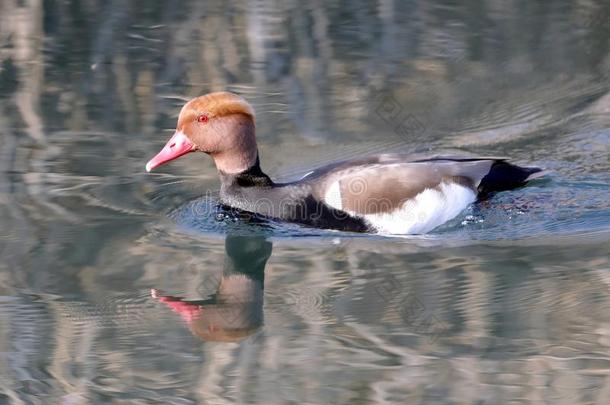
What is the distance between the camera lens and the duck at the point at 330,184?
7.69 metres

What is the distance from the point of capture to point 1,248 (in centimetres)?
739

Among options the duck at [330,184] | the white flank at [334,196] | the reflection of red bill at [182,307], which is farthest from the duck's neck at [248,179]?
the reflection of red bill at [182,307]

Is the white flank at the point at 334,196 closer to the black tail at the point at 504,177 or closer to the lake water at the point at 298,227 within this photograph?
the lake water at the point at 298,227

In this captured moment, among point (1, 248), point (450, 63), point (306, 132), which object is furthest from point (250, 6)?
point (1, 248)

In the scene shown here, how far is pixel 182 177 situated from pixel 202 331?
281 cm

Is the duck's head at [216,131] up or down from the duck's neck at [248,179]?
up

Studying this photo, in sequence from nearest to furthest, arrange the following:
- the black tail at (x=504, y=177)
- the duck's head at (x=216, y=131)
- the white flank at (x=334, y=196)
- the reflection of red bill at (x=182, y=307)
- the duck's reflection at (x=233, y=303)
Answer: the duck's reflection at (x=233, y=303)
the reflection of red bill at (x=182, y=307)
the white flank at (x=334, y=196)
the duck's head at (x=216, y=131)
the black tail at (x=504, y=177)

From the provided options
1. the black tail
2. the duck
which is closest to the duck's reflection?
the duck

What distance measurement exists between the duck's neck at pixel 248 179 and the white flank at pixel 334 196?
1.54 feet

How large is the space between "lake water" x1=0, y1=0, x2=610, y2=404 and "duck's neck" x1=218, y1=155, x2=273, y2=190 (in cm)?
27

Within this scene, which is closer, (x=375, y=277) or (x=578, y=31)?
(x=375, y=277)

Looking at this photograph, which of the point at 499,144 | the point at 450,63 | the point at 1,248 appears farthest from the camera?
the point at 450,63

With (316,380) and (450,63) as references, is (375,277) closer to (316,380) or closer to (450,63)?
(316,380)

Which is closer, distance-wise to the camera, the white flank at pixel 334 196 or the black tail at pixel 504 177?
the white flank at pixel 334 196
